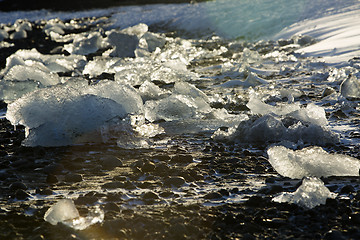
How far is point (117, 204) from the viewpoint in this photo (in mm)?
2680

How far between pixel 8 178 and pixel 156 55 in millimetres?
5865

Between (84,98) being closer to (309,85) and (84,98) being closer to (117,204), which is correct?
(117,204)

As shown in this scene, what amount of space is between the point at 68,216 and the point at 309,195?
4.48ft

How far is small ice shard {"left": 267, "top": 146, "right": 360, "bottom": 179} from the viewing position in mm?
3021

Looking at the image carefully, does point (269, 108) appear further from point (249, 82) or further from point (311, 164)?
point (249, 82)

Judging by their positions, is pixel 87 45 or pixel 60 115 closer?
pixel 60 115

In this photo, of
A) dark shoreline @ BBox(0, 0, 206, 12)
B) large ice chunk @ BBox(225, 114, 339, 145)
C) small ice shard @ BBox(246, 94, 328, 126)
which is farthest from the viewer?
dark shoreline @ BBox(0, 0, 206, 12)

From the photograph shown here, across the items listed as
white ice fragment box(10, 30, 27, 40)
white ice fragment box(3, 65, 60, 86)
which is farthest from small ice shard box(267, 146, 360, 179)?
white ice fragment box(10, 30, 27, 40)

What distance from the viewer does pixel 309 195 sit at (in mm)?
2600

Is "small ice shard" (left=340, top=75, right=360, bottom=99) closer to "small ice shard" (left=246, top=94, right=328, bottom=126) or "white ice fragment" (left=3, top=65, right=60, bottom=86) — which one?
A: "small ice shard" (left=246, top=94, right=328, bottom=126)

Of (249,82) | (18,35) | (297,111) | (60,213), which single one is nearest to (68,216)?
(60,213)

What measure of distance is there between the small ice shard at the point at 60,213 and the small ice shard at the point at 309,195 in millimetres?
1169

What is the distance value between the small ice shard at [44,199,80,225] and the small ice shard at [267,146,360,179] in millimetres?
1413

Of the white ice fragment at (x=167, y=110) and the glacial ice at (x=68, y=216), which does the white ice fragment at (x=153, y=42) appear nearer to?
the white ice fragment at (x=167, y=110)
